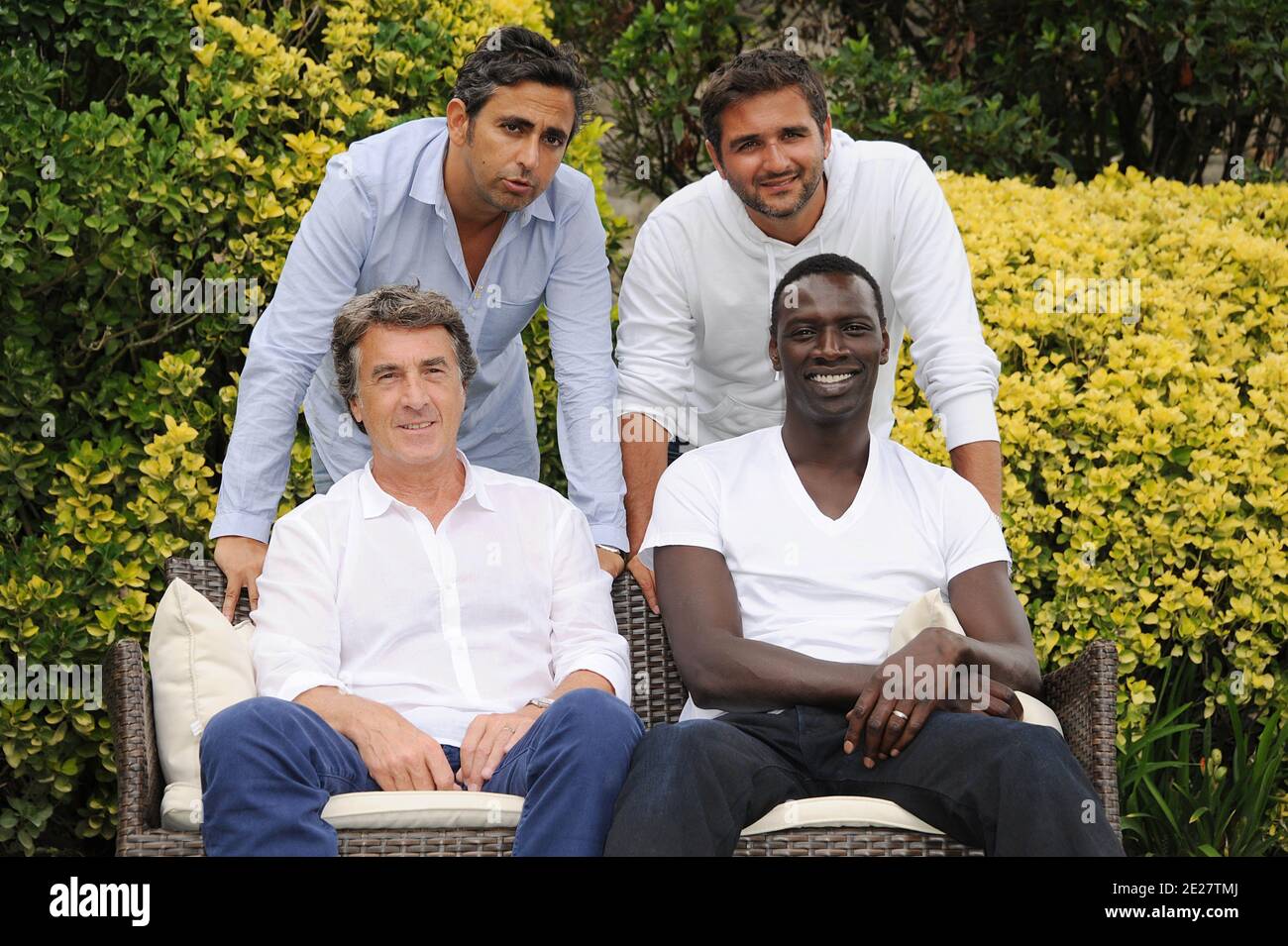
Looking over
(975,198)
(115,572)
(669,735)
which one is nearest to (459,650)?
(669,735)

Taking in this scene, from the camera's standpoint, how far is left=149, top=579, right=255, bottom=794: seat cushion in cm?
333

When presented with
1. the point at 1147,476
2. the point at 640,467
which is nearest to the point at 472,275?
the point at 640,467

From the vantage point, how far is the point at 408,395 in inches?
142

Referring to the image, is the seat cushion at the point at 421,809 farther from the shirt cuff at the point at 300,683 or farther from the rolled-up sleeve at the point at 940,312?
the rolled-up sleeve at the point at 940,312

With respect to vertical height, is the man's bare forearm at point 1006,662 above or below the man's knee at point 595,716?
above

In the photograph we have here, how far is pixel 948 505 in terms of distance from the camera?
368 cm

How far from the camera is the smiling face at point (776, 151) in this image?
3.93 metres

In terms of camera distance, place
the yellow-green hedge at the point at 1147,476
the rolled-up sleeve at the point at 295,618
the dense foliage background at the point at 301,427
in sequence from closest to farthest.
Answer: the rolled-up sleeve at the point at 295,618 < the dense foliage background at the point at 301,427 < the yellow-green hedge at the point at 1147,476

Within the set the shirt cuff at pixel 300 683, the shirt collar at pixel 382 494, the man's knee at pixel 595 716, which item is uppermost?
the shirt collar at pixel 382 494

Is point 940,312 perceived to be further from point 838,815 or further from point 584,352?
point 838,815

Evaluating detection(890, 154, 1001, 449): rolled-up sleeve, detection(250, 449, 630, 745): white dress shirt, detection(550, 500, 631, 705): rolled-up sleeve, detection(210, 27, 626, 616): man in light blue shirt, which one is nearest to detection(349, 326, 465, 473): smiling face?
detection(250, 449, 630, 745): white dress shirt

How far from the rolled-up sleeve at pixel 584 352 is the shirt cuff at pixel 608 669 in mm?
480

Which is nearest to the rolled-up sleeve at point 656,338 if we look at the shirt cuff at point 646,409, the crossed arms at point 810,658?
the shirt cuff at point 646,409

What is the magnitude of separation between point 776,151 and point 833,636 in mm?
1284
